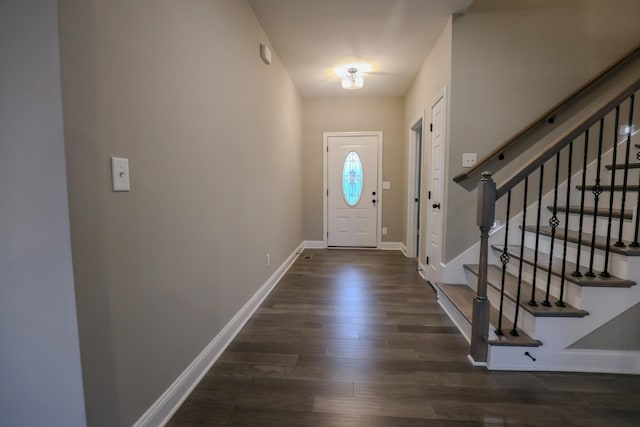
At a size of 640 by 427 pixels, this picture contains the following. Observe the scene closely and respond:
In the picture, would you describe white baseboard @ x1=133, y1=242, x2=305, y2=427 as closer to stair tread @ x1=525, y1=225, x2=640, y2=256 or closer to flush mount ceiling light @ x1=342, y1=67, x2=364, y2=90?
stair tread @ x1=525, y1=225, x2=640, y2=256

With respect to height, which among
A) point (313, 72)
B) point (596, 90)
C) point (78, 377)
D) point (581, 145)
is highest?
point (313, 72)

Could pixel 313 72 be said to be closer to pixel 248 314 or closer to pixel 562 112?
Result: pixel 562 112

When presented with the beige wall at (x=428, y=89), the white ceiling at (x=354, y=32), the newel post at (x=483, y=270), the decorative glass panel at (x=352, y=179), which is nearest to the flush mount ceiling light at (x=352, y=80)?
the white ceiling at (x=354, y=32)

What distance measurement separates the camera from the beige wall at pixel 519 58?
2504 millimetres

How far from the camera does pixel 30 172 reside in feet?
3.02

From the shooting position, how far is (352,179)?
16.9 ft

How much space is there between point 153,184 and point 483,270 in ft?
6.14

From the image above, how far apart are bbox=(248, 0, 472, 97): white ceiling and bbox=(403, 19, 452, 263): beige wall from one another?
0.11 metres

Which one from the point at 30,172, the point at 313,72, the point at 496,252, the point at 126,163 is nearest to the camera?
the point at 30,172

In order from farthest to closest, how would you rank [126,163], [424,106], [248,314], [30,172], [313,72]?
[313,72]
[424,106]
[248,314]
[126,163]
[30,172]

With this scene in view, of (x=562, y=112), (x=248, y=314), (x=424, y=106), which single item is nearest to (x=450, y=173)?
(x=562, y=112)

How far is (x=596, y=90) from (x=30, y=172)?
3776 mm

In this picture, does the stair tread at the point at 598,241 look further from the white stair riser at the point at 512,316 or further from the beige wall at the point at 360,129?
the beige wall at the point at 360,129

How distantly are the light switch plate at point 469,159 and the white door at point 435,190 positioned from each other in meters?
0.20
